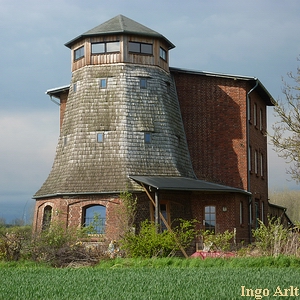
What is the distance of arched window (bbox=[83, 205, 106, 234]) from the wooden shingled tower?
0.17 meters

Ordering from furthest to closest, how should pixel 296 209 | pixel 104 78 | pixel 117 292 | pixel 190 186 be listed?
pixel 296 209
pixel 104 78
pixel 190 186
pixel 117 292

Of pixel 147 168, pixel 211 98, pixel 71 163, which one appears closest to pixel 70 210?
pixel 71 163

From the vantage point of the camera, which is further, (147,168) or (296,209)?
(296,209)

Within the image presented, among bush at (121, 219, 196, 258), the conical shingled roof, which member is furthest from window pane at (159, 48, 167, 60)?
bush at (121, 219, 196, 258)

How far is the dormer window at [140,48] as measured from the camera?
96.8 ft

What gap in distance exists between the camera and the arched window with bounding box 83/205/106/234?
86.6 ft

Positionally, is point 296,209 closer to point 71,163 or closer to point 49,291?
point 71,163

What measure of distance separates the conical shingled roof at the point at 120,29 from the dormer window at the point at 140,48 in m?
0.65

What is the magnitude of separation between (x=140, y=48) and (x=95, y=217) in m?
8.99

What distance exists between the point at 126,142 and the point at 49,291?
1638 centimetres

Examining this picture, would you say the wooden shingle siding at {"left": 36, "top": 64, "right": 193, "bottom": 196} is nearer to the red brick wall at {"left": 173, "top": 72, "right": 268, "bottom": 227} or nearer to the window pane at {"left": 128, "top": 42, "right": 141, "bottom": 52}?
the window pane at {"left": 128, "top": 42, "right": 141, "bottom": 52}

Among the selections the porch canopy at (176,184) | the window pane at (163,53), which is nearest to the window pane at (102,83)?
the window pane at (163,53)

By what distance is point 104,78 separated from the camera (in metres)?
29.3

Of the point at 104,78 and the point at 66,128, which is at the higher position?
the point at 104,78
